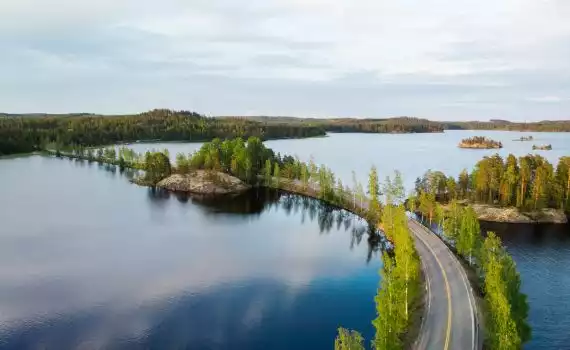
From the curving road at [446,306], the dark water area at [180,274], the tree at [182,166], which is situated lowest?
the dark water area at [180,274]

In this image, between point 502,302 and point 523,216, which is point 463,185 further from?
point 502,302

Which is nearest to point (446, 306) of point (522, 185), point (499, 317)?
point (499, 317)

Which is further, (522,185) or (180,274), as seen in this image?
(522,185)

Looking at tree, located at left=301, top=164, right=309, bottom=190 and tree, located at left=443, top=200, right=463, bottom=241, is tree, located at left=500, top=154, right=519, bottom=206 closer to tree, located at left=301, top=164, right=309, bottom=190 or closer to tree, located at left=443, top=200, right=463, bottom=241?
tree, located at left=443, top=200, right=463, bottom=241

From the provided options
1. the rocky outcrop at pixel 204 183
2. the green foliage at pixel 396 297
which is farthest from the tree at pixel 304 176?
the green foliage at pixel 396 297

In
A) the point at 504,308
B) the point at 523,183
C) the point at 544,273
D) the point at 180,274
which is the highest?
the point at 523,183

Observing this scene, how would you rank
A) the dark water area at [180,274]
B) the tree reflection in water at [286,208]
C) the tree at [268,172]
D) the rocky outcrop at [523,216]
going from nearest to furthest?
the dark water area at [180,274]
the tree reflection in water at [286,208]
the rocky outcrop at [523,216]
the tree at [268,172]

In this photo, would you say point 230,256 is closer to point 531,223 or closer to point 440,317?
point 440,317

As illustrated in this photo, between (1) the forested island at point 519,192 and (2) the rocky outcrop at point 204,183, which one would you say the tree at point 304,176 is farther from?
(1) the forested island at point 519,192
